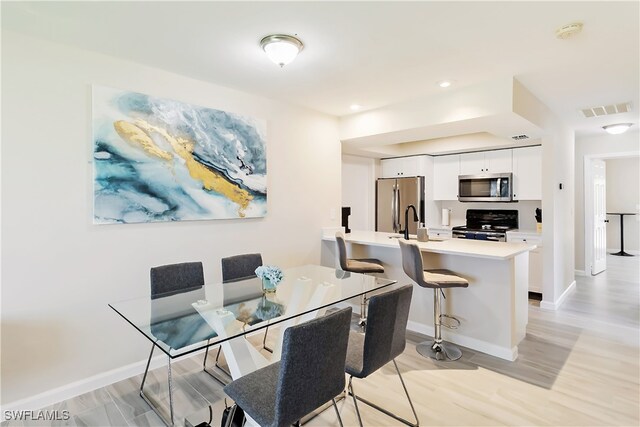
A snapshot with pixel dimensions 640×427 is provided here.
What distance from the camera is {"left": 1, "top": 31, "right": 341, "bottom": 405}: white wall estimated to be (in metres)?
2.18

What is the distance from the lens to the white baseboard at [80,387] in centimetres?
223

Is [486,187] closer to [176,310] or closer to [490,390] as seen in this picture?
[490,390]

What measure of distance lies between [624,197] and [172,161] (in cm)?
991

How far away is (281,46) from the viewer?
225cm

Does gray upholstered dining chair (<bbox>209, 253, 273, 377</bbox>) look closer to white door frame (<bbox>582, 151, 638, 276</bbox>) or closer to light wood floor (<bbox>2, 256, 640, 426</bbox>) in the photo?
light wood floor (<bbox>2, 256, 640, 426</bbox>)

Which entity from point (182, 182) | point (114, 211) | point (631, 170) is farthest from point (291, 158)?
point (631, 170)

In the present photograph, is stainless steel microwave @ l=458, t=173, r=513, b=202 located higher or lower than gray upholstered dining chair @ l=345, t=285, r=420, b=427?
higher

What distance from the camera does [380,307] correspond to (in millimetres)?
1734

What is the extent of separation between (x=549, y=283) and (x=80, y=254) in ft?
15.9

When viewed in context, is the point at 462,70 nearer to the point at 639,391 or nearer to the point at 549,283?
Result: the point at 639,391

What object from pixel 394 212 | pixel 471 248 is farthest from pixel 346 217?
pixel 471 248

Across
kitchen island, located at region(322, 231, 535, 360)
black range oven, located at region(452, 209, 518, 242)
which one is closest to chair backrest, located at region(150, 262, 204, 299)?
kitchen island, located at region(322, 231, 535, 360)

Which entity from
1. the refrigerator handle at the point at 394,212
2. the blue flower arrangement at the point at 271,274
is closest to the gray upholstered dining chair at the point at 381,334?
the blue flower arrangement at the point at 271,274

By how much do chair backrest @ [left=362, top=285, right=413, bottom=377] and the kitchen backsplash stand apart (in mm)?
4273
